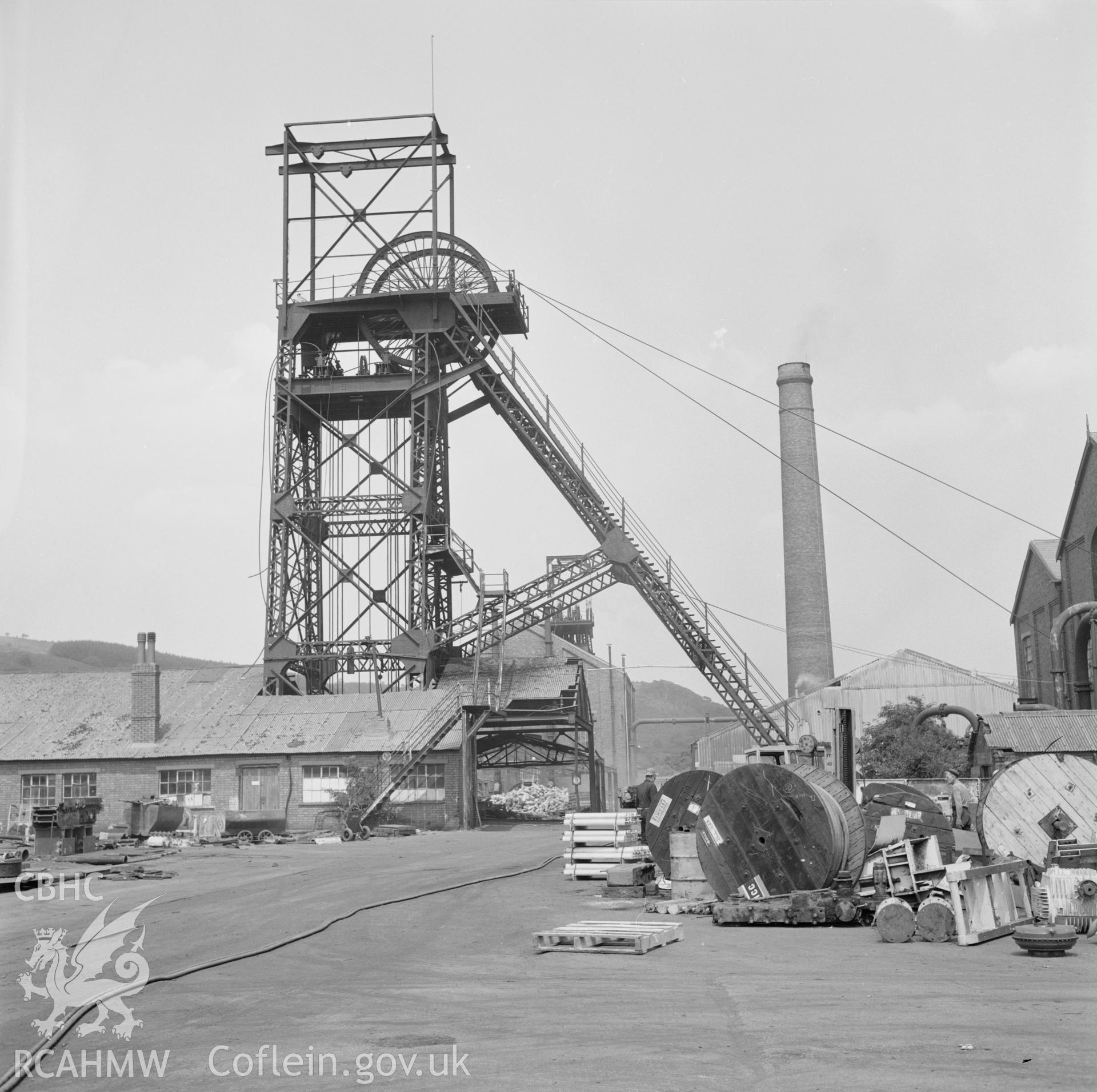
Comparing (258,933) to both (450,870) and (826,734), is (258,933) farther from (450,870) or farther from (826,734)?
(826,734)

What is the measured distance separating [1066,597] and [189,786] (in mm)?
29223

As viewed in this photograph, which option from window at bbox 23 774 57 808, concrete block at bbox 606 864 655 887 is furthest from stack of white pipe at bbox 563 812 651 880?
window at bbox 23 774 57 808

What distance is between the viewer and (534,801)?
5056 centimetres

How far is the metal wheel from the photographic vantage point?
147ft

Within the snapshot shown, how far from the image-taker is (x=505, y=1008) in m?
9.25

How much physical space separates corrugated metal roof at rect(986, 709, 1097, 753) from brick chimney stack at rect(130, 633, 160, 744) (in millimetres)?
24578

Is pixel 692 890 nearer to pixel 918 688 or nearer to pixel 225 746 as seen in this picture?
pixel 225 746

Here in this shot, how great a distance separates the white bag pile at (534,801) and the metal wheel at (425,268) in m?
19.0

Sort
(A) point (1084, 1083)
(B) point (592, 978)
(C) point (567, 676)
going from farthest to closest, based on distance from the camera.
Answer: (C) point (567, 676) → (B) point (592, 978) → (A) point (1084, 1083)

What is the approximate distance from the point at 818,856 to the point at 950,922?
1.89 meters

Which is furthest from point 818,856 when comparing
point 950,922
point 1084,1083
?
point 1084,1083

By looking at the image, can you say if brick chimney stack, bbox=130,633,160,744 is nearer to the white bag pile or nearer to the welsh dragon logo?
the white bag pile

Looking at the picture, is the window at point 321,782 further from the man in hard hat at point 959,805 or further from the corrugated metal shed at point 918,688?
the man in hard hat at point 959,805

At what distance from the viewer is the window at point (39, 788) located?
Result: 3947cm
